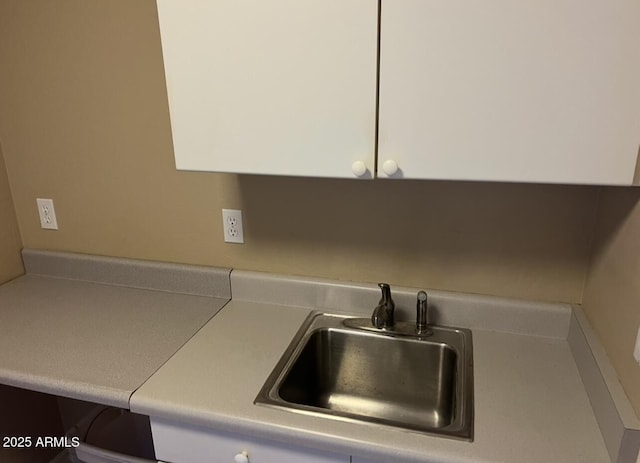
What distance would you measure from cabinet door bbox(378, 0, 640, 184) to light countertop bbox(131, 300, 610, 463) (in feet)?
1.67

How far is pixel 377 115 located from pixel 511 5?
0.31 meters

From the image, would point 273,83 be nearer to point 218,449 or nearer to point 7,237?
point 218,449

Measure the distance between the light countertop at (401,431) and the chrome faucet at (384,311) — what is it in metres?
0.23

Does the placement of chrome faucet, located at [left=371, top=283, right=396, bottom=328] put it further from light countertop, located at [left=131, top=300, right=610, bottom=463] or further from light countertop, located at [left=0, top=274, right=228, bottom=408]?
light countertop, located at [left=0, top=274, right=228, bottom=408]

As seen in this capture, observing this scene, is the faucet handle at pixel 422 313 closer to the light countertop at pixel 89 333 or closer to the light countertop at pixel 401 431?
the light countertop at pixel 401 431

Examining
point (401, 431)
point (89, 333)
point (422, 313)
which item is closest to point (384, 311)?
point (422, 313)

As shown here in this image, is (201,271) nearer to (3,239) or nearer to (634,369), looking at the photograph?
(3,239)

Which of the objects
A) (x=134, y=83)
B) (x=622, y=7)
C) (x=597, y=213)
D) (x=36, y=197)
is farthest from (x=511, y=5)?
(x=36, y=197)

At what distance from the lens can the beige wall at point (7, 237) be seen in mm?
1765

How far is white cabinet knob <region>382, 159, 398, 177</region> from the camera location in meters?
1.00

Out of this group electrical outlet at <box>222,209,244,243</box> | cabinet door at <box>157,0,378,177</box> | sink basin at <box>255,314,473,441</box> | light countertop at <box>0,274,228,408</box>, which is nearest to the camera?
cabinet door at <box>157,0,378,177</box>

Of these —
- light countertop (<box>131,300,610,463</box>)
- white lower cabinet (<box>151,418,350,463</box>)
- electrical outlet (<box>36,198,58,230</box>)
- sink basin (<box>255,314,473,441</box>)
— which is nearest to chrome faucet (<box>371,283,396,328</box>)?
sink basin (<box>255,314,473,441</box>)

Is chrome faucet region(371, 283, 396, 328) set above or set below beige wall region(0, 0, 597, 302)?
below

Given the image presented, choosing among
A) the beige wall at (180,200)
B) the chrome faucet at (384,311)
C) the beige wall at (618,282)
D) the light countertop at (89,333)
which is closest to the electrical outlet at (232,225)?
the beige wall at (180,200)
